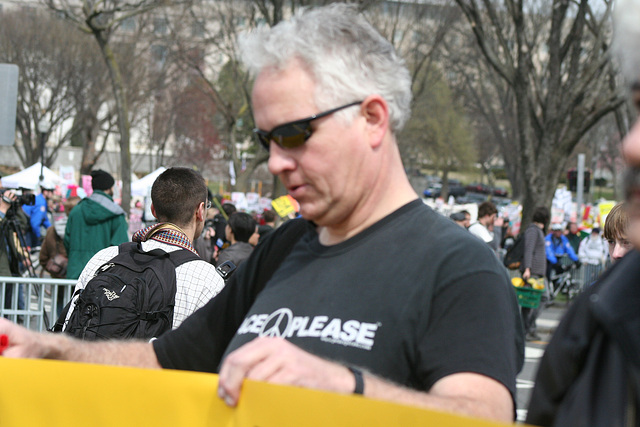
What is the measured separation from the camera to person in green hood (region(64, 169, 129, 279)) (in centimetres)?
890

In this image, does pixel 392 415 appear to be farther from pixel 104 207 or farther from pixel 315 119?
pixel 104 207

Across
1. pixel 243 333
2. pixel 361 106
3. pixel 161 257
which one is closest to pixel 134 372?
pixel 243 333

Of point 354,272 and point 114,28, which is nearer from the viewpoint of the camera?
point 354,272

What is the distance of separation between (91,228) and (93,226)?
31 millimetres

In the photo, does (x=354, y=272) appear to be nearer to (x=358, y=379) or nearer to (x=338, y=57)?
(x=358, y=379)

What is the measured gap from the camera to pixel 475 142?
6066 centimetres

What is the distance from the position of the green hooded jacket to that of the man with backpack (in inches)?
173

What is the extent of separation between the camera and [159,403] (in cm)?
181

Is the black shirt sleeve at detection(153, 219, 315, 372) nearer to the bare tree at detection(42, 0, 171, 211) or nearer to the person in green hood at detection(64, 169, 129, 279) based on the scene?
the person in green hood at detection(64, 169, 129, 279)

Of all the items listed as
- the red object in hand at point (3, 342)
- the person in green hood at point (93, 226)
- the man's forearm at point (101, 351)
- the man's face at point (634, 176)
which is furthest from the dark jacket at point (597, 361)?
the person in green hood at point (93, 226)

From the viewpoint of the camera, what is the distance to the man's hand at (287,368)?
1556 mm

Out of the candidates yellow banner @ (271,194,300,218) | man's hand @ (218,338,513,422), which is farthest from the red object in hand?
yellow banner @ (271,194,300,218)

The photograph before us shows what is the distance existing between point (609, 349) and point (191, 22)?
1071 inches

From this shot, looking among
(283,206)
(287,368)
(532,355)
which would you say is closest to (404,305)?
(287,368)
